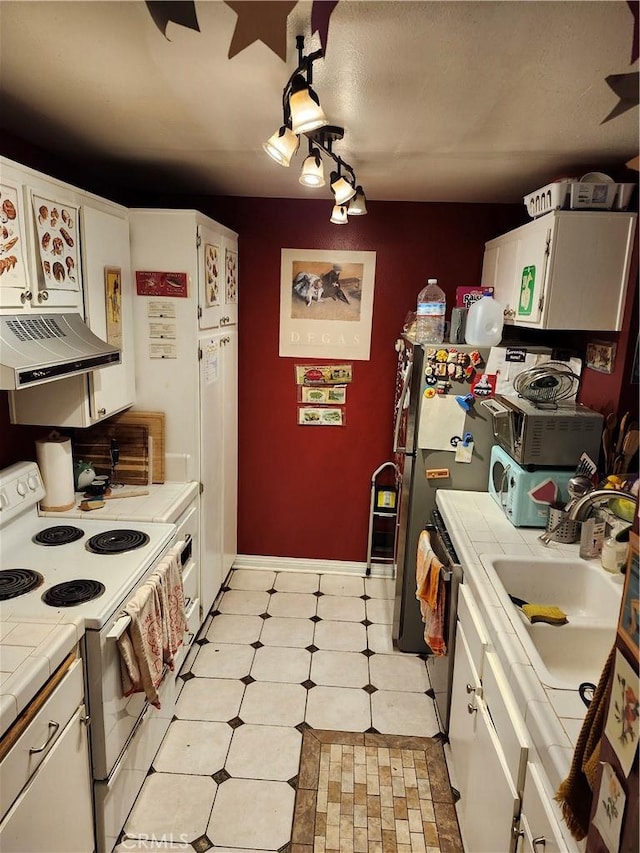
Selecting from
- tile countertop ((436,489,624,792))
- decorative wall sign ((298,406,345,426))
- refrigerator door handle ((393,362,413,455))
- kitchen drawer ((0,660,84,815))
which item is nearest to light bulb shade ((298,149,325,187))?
refrigerator door handle ((393,362,413,455))

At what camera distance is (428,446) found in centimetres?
274

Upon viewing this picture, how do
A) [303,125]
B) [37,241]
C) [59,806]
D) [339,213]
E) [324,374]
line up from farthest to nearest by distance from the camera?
[324,374]
[339,213]
[37,241]
[59,806]
[303,125]

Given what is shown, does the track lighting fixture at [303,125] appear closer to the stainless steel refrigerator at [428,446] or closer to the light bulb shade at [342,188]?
the light bulb shade at [342,188]

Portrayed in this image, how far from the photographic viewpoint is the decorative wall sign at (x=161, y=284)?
260 centimetres

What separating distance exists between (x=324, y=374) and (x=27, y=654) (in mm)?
2479

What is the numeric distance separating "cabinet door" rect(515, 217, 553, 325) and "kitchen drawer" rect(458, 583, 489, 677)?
118cm

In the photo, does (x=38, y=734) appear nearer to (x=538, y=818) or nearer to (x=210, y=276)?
(x=538, y=818)

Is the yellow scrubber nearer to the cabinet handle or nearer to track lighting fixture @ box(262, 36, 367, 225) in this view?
the cabinet handle

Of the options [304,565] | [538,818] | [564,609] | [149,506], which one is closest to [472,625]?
[564,609]

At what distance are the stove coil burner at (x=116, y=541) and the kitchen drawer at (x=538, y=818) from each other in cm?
154

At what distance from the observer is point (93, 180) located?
9.53 ft

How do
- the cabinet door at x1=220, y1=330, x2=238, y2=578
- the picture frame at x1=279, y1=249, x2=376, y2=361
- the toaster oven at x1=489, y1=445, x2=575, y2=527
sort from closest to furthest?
the toaster oven at x1=489, y1=445, x2=575, y2=527 < the cabinet door at x1=220, y1=330, x2=238, y2=578 < the picture frame at x1=279, y1=249, x2=376, y2=361

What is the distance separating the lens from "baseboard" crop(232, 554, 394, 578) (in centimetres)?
388

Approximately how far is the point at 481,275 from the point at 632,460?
1.74 meters
